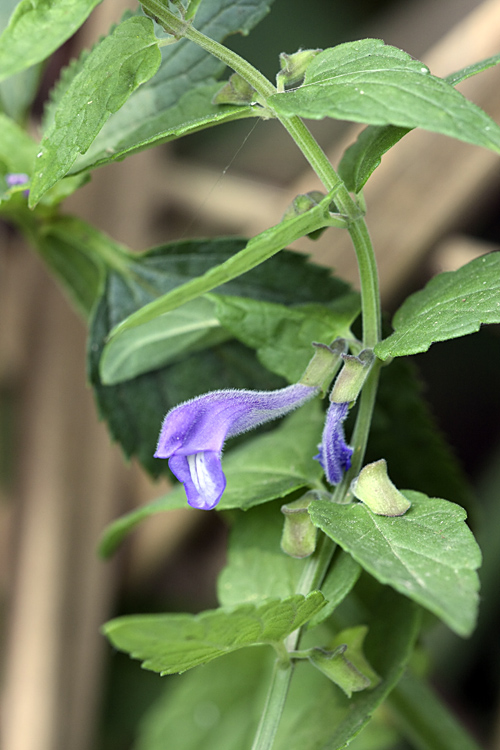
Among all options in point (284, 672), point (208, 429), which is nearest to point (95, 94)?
point (208, 429)

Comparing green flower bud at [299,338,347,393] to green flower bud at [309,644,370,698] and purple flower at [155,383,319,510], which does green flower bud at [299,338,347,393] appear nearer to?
purple flower at [155,383,319,510]

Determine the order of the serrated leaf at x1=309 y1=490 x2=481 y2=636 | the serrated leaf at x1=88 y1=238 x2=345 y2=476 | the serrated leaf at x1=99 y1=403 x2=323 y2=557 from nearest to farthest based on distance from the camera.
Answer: the serrated leaf at x1=309 y1=490 x2=481 y2=636 < the serrated leaf at x1=99 y1=403 x2=323 y2=557 < the serrated leaf at x1=88 y1=238 x2=345 y2=476

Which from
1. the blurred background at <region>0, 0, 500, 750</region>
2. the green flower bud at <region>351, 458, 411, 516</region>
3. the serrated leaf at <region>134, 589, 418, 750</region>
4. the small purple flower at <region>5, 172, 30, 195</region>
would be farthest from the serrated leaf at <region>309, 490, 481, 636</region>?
the blurred background at <region>0, 0, 500, 750</region>

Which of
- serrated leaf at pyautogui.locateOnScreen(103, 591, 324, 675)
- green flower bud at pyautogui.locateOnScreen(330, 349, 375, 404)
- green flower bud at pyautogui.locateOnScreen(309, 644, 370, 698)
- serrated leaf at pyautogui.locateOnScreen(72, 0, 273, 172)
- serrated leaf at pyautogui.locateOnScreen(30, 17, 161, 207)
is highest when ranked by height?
serrated leaf at pyautogui.locateOnScreen(72, 0, 273, 172)

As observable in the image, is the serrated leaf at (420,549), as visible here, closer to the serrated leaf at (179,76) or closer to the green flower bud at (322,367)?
the green flower bud at (322,367)

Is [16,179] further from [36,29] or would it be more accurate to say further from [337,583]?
[337,583]

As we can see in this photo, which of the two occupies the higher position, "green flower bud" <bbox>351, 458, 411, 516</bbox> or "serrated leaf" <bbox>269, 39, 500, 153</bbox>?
"serrated leaf" <bbox>269, 39, 500, 153</bbox>

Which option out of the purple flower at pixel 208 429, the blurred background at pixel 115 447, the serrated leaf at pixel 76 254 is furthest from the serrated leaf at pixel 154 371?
the blurred background at pixel 115 447
